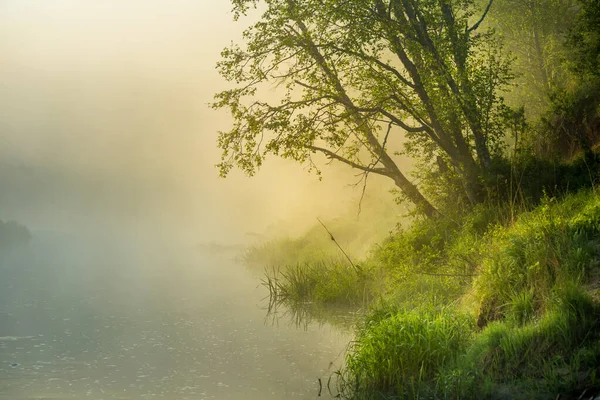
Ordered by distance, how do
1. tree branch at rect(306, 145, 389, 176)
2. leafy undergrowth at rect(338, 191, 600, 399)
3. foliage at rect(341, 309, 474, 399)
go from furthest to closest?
tree branch at rect(306, 145, 389, 176), foliage at rect(341, 309, 474, 399), leafy undergrowth at rect(338, 191, 600, 399)

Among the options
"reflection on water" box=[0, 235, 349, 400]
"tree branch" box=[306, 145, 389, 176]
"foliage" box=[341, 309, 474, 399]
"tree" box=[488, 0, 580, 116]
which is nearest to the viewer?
"foliage" box=[341, 309, 474, 399]

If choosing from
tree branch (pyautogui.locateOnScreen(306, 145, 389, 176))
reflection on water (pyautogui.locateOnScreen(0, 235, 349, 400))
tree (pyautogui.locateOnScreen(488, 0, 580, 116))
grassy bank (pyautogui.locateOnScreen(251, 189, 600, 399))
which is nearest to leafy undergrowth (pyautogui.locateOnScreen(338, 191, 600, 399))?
grassy bank (pyautogui.locateOnScreen(251, 189, 600, 399))

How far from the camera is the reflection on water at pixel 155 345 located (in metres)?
13.0

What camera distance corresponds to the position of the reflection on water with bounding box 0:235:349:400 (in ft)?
42.6

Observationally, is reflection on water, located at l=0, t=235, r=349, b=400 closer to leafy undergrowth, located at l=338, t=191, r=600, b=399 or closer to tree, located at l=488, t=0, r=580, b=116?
leafy undergrowth, located at l=338, t=191, r=600, b=399

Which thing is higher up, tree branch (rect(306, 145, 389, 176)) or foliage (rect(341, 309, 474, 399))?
tree branch (rect(306, 145, 389, 176))

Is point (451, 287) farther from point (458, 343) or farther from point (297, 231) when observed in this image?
point (297, 231)

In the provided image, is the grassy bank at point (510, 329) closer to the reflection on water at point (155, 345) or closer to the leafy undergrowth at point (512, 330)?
Answer: the leafy undergrowth at point (512, 330)

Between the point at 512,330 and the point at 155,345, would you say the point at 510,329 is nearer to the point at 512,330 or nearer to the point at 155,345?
the point at 512,330

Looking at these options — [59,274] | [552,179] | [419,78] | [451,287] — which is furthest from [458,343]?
[59,274]

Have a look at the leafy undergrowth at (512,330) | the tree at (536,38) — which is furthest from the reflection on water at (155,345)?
the tree at (536,38)

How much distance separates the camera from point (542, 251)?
11500mm

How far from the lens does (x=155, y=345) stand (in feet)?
56.3

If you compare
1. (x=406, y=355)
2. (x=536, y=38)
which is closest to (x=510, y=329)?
(x=406, y=355)
